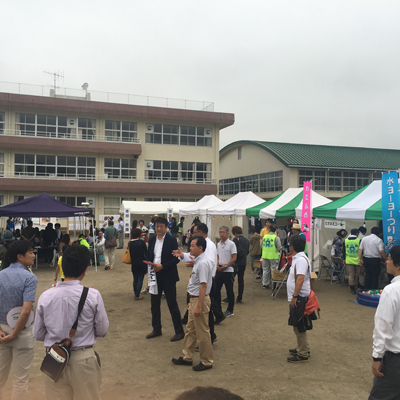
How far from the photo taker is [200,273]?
455 cm

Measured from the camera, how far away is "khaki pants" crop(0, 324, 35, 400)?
9.98 ft

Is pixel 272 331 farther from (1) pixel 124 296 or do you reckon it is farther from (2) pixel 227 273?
(1) pixel 124 296

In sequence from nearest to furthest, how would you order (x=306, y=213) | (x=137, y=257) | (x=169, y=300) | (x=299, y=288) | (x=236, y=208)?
(x=299, y=288) < (x=169, y=300) < (x=137, y=257) < (x=306, y=213) < (x=236, y=208)

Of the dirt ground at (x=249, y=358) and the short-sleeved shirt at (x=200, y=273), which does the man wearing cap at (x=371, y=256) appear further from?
the short-sleeved shirt at (x=200, y=273)

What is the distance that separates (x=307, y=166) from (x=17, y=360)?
30380 mm

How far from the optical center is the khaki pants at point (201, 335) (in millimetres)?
4488

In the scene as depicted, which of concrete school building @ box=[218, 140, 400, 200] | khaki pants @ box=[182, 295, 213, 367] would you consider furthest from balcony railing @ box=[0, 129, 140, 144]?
khaki pants @ box=[182, 295, 213, 367]

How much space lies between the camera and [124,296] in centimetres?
886

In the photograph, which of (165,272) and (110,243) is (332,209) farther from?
(110,243)

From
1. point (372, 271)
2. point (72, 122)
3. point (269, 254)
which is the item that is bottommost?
point (372, 271)

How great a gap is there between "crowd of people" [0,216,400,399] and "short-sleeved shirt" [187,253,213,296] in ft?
0.04

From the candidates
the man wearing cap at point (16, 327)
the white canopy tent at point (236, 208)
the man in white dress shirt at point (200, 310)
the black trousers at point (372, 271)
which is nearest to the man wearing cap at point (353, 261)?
the black trousers at point (372, 271)

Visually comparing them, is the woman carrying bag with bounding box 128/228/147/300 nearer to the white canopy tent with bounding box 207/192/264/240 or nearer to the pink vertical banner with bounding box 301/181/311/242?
the pink vertical banner with bounding box 301/181/311/242

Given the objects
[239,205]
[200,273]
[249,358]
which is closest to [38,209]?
[239,205]
